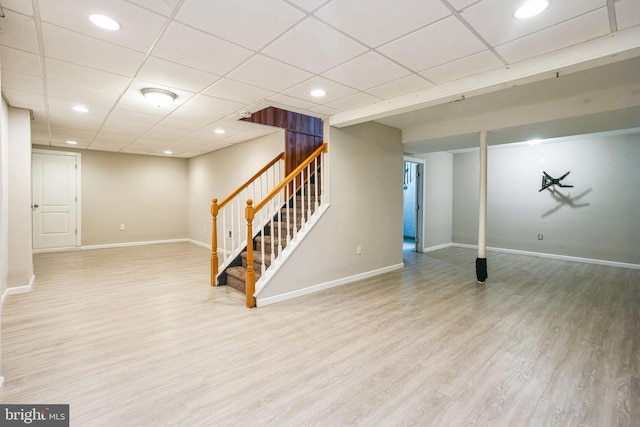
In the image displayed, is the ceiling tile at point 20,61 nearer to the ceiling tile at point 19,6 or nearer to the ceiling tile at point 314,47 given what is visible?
the ceiling tile at point 19,6

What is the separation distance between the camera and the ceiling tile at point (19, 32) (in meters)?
1.89

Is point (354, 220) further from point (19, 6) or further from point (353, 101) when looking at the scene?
point (19, 6)

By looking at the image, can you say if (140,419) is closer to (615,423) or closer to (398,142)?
(615,423)

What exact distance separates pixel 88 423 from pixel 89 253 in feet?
20.6

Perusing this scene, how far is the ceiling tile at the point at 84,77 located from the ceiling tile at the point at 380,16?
221 cm

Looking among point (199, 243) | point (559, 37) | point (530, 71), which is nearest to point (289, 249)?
point (530, 71)

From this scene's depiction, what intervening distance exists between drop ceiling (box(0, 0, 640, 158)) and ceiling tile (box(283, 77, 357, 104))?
0.02 m

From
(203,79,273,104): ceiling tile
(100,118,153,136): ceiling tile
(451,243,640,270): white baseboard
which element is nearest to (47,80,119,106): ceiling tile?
(100,118,153,136): ceiling tile

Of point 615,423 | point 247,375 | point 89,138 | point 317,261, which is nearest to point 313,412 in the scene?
point 247,375

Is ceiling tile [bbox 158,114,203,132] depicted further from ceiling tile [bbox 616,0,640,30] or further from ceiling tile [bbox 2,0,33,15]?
ceiling tile [bbox 616,0,640,30]

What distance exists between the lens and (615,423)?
169cm

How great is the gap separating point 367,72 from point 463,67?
2.76 feet

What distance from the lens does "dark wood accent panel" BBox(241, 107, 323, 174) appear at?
188 inches

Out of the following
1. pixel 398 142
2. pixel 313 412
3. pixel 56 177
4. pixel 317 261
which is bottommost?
pixel 313 412
